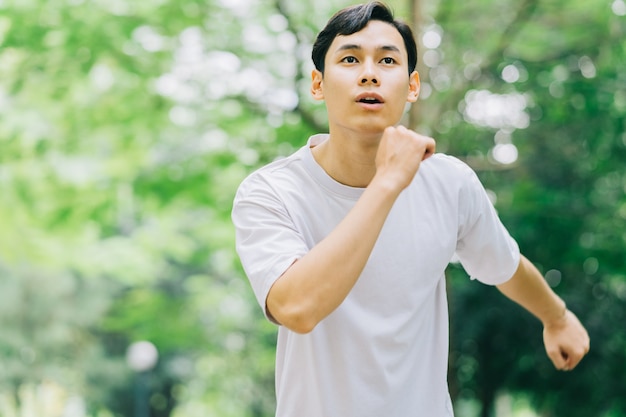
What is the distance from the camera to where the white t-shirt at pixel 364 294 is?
2133mm

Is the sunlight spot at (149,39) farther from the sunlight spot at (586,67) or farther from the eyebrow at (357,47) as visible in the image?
the eyebrow at (357,47)

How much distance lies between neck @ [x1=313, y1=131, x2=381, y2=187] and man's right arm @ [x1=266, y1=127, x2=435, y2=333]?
272mm

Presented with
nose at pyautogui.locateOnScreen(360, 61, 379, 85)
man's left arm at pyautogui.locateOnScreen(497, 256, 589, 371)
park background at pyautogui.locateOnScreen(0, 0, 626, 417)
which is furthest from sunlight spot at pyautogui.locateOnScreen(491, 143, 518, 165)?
nose at pyautogui.locateOnScreen(360, 61, 379, 85)

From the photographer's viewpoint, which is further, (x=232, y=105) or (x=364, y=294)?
(x=232, y=105)

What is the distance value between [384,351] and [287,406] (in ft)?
0.93

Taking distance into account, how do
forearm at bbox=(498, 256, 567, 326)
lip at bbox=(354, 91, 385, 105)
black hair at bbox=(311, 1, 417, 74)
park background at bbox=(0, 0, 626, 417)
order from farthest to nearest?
park background at bbox=(0, 0, 626, 417), forearm at bbox=(498, 256, 567, 326), black hair at bbox=(311, 1, 417, 74), lip at bbox=(354, 91, 385, 105)

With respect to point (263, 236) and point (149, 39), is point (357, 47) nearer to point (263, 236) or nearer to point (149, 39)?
point (263, 236)

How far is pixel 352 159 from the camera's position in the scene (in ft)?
7.39

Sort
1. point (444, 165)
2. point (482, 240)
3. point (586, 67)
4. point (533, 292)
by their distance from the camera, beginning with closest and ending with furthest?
point (444, 165)
point (482, 240)
point (533, 292)
point (586, 67)

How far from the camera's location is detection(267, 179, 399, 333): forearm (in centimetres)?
190

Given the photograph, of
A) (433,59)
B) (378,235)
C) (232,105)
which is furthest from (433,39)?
(378,235)

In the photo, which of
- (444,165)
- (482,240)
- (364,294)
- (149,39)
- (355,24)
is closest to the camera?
(364,294)

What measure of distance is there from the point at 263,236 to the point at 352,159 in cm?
34

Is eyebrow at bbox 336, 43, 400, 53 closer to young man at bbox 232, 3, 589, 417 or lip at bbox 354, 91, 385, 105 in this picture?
young man at bbox 232, 3, 589, 417
